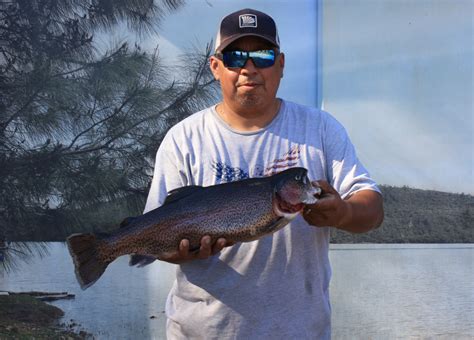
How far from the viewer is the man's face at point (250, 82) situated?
7.30 feet

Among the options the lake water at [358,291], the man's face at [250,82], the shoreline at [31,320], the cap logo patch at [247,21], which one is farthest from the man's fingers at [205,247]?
the shoreline at [31,320]

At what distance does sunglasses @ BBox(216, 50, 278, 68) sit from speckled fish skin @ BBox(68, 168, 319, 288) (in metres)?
0.39

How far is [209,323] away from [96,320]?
2146 mm

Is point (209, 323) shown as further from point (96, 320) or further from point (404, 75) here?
point (404, 75)

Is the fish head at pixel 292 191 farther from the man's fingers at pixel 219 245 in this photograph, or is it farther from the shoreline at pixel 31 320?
the shoreline at pixel 31 320

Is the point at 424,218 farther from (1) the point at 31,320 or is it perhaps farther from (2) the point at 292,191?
(2) the point at 292,191

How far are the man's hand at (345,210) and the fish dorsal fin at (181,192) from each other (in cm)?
33

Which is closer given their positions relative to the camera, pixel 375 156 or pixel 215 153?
pixel 215 153

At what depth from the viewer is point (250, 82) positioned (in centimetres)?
222

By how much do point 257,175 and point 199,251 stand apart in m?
0.29

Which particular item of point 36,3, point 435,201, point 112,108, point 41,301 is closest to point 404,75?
point 435,201

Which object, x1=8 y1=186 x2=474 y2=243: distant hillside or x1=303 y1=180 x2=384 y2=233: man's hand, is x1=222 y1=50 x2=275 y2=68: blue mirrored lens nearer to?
x1=303 y1=180 x2=384 y2=233: man's hand

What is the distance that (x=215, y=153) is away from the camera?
220 centimetres

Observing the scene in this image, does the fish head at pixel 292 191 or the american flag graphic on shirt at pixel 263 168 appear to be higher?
the american flag graphic on shirt at pixel 263 168
